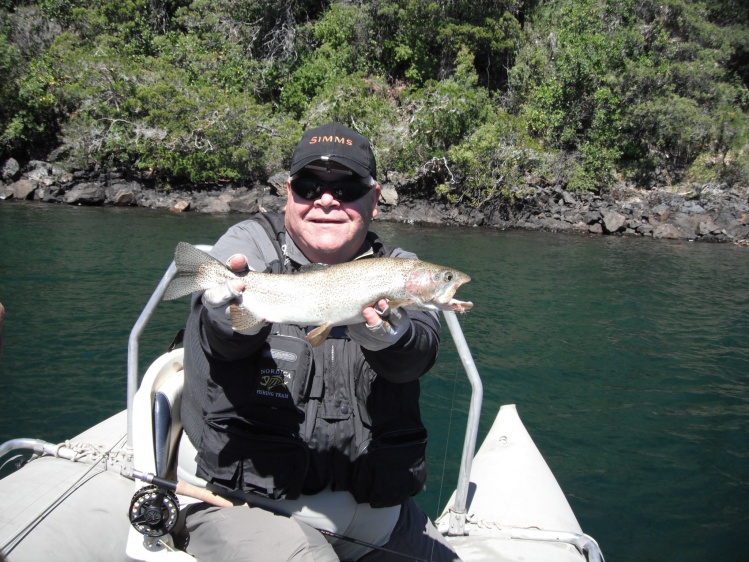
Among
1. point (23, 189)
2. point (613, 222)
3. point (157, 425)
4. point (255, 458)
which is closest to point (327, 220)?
point (255, 458)

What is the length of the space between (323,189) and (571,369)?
8225mm

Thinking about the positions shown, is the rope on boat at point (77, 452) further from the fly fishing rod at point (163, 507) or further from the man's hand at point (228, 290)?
the man's hand at point (228, 290)

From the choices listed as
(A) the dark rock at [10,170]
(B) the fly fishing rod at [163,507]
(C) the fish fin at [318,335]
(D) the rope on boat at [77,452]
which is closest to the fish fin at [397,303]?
(C) the fish fin at [318,335]

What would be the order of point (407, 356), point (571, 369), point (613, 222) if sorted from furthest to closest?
point (613, 222) → point (571, 369) → point (407, 356)

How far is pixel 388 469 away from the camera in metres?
2.69

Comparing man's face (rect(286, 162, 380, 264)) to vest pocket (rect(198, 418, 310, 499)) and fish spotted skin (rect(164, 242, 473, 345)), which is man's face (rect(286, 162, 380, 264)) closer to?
fish spotted skin (rect(164, 242, 473, 345))

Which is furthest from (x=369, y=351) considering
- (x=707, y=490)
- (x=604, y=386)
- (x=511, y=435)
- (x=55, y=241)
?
(x=55, y=241)

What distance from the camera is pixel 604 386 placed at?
30.4 ft

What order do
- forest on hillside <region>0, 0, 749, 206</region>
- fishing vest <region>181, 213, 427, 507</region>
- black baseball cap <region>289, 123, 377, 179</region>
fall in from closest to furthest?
fishing vest <region>181, 213, 427, 507</region>
black baseball cap <region>289, 123, 377, 179</region>
forest on hillside <region>0, 0, 749, 206</region>

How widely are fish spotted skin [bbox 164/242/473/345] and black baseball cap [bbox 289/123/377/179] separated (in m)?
0.54

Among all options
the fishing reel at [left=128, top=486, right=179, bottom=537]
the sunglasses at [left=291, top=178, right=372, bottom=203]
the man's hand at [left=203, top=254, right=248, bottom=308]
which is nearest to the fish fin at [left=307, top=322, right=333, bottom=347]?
the man's hand at [left=203, top=254, right=248, bottom=308]

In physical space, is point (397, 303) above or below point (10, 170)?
above

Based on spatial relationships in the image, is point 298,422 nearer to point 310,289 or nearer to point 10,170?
point 310,289

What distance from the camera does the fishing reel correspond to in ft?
8.68
